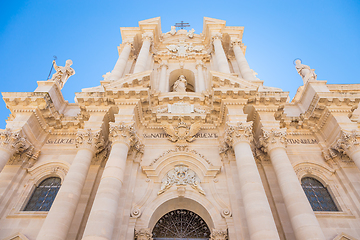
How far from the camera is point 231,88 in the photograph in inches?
541

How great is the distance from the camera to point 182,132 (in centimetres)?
1407

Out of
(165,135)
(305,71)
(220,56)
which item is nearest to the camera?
(165,135)

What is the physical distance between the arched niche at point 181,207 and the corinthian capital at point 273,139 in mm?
4254

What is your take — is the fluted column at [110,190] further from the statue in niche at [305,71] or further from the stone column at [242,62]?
the statue in niche at [305,71]

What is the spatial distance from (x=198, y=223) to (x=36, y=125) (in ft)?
33.4

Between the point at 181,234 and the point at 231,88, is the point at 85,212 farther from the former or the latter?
the point at 231,88

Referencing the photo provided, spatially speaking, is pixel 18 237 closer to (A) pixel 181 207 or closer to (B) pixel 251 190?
(A) pixel 181 207

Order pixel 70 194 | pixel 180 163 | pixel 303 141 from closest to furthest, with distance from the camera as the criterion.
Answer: pixel 70 194 < pixel 180 163 < pixel 303 141

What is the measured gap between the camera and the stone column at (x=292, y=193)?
29.5 feet

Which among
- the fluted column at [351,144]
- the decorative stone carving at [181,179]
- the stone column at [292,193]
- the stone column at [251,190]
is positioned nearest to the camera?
the stone column at [251,190]

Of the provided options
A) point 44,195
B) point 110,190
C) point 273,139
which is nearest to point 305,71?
point 273,139

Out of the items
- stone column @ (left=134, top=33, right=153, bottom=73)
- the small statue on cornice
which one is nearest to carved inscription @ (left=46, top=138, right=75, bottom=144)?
stone column @ (left=134, top=33, right=153, bottom=73)

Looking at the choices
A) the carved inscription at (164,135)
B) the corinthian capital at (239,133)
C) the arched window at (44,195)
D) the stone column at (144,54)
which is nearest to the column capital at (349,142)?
the corinthian capital at (239,133)

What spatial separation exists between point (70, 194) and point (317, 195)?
1149 cm
